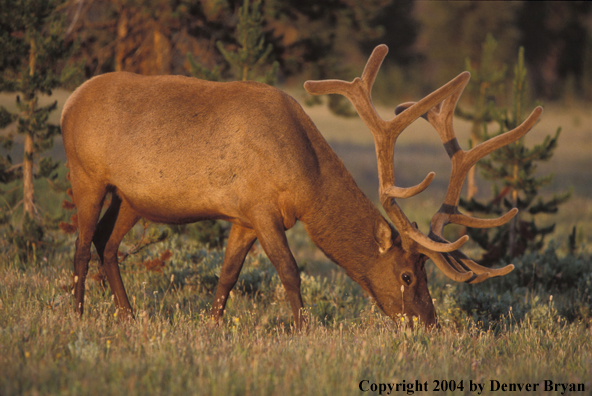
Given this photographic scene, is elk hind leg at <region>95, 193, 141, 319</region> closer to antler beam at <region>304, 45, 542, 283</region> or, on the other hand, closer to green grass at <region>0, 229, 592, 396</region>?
green grass at <region>0, 229, 592, 396</region>

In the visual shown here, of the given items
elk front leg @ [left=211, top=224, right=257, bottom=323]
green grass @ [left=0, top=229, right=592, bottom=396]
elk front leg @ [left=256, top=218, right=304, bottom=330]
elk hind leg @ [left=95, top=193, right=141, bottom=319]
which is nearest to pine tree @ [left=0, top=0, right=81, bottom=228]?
green grass @ [left=0, top=229, right=592, bottom=396]

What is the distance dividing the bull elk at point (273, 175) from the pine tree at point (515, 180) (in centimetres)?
345

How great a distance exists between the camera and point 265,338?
16.4 ft

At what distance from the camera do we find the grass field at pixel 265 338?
364 cm

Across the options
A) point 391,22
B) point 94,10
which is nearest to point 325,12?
point 94,10

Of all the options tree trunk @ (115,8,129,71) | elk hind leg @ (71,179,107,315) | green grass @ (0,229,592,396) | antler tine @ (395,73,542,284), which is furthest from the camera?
tree trunk @ (115,8,129,71)

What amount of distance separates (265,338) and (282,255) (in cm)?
69

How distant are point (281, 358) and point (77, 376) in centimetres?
129

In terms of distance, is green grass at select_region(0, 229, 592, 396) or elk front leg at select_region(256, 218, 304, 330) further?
elk front leg at select_region(256, 218, 304, 330)

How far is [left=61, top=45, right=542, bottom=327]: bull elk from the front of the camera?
5.24 metres

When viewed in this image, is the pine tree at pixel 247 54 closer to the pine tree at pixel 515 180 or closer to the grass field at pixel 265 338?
the grass field at pixel 265 338

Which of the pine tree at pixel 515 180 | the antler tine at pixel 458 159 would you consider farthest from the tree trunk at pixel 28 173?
the pine tree at pixel 515 180

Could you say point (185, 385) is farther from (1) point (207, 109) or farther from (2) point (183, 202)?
(1) point (207, 109)

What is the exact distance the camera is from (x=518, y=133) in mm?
5203
